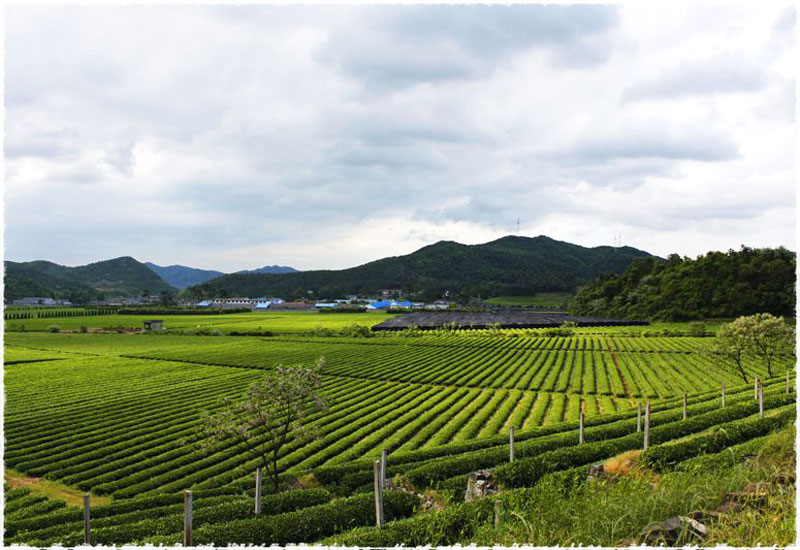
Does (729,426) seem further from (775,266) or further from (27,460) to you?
(775,266)

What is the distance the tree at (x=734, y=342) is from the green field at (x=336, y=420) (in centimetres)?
327

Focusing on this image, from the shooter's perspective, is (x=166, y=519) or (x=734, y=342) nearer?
(x=166, y=519)

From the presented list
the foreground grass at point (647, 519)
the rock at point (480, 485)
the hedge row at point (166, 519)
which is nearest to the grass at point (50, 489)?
the hedge row at point (166, 519)

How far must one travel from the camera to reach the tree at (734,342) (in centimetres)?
4291

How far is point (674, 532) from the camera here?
690 cm

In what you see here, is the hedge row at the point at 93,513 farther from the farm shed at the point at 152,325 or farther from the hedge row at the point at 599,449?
the farm shed at the point at 152,325

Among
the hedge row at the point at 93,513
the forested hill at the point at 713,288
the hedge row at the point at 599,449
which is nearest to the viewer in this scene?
the hedge row at the point at 599,449

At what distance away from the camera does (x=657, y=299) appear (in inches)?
6033

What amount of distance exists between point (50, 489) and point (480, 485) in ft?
73.1

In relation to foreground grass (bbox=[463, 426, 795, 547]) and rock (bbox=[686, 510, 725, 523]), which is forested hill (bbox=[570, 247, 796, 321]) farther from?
rock (bbox=[686, 510, 725, 523])

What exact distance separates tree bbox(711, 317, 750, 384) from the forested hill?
100650 mm

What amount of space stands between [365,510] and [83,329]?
131249 millimetres

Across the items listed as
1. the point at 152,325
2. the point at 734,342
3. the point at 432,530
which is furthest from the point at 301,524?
the point at 152,325

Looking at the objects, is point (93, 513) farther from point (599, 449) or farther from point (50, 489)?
point (599, 449)
